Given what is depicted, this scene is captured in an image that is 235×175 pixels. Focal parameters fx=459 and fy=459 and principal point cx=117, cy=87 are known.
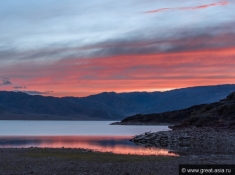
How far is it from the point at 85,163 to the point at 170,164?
17.8ft

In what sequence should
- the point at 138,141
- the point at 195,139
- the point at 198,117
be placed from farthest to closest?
the point at 198,117
the point at 138,141
the point at 195,139

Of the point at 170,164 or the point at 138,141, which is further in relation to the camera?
the point at 138,141

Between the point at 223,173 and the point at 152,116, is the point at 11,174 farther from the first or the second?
the point at 152,116

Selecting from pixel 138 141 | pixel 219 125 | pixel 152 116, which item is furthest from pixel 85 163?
pixel 152 116

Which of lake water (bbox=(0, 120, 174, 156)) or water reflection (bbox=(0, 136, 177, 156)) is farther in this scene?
lake water (bbox=(0, 120, 174, 156))

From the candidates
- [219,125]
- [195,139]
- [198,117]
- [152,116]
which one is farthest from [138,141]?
[152,116]

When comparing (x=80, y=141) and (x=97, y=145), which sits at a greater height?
(x=80, y=141)

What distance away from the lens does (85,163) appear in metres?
29.4

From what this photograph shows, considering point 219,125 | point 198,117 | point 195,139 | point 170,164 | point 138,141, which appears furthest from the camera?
point 198,117

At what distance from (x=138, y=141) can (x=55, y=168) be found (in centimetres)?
3660

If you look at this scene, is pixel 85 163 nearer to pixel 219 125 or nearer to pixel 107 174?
pixel 107 174

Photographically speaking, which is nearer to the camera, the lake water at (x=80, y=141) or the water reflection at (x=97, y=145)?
the water reflection at (x=97, y=145)

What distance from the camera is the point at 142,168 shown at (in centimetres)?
2658

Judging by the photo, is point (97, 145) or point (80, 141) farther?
point (80, 141)
